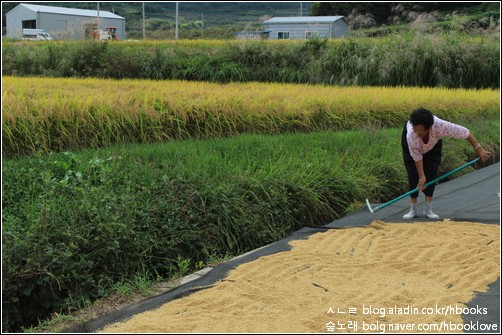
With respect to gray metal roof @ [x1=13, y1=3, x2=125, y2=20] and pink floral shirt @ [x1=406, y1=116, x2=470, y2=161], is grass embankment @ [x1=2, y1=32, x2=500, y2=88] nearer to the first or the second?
gray metal roof @ [x1=13, y1=3, x2=125, y2=20]

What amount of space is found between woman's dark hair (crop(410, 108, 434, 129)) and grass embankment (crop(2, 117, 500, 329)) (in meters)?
1.19

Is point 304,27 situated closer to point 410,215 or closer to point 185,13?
point 185,13

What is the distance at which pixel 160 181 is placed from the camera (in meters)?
4.94

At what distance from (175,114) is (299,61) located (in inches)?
380

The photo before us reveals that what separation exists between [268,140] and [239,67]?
960cm

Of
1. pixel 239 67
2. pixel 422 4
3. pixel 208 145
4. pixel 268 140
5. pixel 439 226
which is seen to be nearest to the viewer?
pixel 439 226

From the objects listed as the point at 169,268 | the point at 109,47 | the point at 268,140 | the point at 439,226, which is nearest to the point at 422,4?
the point at 109,47

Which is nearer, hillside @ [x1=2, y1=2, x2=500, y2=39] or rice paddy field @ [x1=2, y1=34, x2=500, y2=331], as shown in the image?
rice paddy field @ [x1=2, y1=34, x2=500, y2=331]

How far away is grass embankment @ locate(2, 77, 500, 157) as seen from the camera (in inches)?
252

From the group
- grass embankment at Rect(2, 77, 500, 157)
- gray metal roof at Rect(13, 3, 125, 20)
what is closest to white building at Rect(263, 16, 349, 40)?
gray metal roof at Rect(13, 3, 125, 20)

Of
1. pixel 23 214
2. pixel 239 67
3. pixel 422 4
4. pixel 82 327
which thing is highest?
pixel 422 4

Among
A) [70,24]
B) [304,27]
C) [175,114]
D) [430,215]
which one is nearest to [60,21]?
[70,24]

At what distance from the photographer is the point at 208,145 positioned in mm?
6621

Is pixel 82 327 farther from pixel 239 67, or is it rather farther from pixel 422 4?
pixel 422 4
